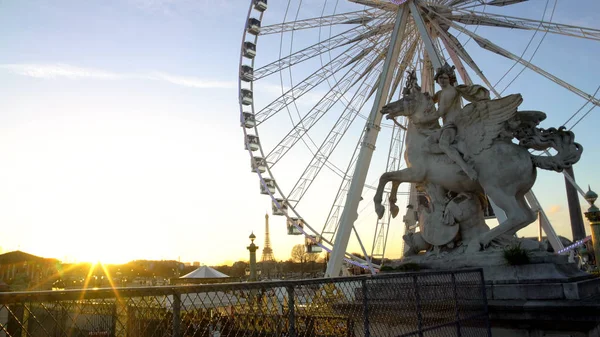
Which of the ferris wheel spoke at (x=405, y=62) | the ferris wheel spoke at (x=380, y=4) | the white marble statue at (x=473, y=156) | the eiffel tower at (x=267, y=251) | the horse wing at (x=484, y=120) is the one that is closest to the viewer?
the white marble statue at (x=473, y=156)

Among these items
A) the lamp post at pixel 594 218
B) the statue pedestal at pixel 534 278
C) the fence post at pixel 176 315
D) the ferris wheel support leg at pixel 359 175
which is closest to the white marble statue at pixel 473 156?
the statue pedestal at pixel 534 278

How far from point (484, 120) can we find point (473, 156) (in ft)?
1.73

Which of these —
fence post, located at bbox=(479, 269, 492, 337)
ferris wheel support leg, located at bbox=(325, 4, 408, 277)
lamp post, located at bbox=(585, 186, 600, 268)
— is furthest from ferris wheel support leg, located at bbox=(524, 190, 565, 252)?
fence post, located at bbox=(479, 269, 492, 337)

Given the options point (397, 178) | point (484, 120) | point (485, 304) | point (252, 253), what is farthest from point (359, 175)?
point (252, 253)

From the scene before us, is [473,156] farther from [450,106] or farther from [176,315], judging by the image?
[176,315]

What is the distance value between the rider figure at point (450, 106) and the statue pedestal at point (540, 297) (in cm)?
125

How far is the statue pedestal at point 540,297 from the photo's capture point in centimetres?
455

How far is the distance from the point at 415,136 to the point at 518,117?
1.42 meters

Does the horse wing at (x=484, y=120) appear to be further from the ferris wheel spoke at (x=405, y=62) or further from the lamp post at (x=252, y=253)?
the lamp post at (x=252, y=253)

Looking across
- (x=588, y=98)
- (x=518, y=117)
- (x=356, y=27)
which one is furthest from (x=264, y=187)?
(x=518, y=117)

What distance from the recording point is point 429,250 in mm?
6598

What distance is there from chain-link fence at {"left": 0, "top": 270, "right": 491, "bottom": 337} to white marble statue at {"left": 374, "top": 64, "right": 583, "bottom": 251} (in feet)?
4.40

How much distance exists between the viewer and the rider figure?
6095 mm

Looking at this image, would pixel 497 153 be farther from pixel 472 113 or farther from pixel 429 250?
pixel 429 250
